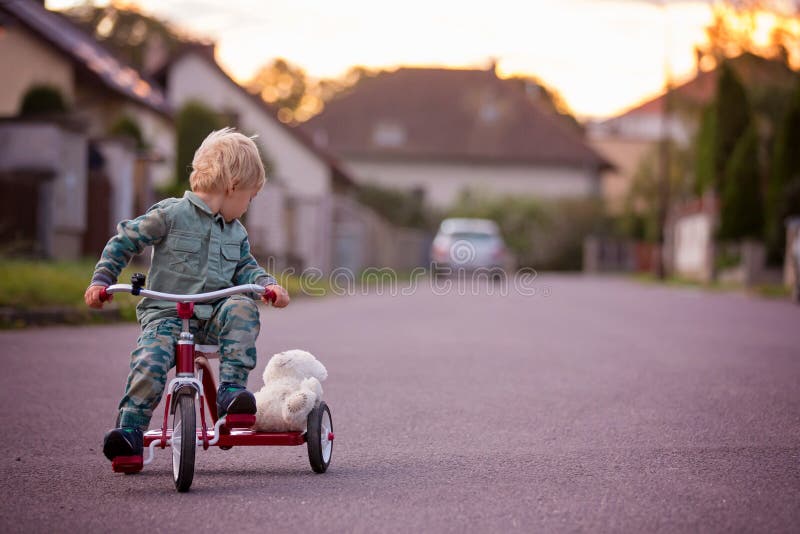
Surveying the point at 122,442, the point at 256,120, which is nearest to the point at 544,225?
the point at 256,120

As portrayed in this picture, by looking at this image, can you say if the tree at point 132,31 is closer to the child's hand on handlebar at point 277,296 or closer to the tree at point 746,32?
the tree at point 746,32

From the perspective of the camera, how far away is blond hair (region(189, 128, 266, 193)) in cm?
483

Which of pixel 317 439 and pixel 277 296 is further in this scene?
pixel 317 439

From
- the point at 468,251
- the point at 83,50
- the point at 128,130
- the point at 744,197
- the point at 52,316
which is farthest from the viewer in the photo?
the point at 468,251

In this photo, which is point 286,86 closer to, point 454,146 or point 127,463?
point 454,146

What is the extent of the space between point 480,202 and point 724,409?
4629 centimetres

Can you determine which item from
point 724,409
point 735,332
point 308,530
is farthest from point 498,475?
point 735,332

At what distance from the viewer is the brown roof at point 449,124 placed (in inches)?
2414

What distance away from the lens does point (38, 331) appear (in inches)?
450

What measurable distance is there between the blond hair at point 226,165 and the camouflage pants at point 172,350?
0.47 m

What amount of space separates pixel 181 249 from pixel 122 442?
0.82 m

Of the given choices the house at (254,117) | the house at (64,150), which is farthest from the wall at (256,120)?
the house at (64,150)

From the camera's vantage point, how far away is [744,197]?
101 ft

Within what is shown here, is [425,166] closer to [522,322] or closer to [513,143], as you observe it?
[513,143]
